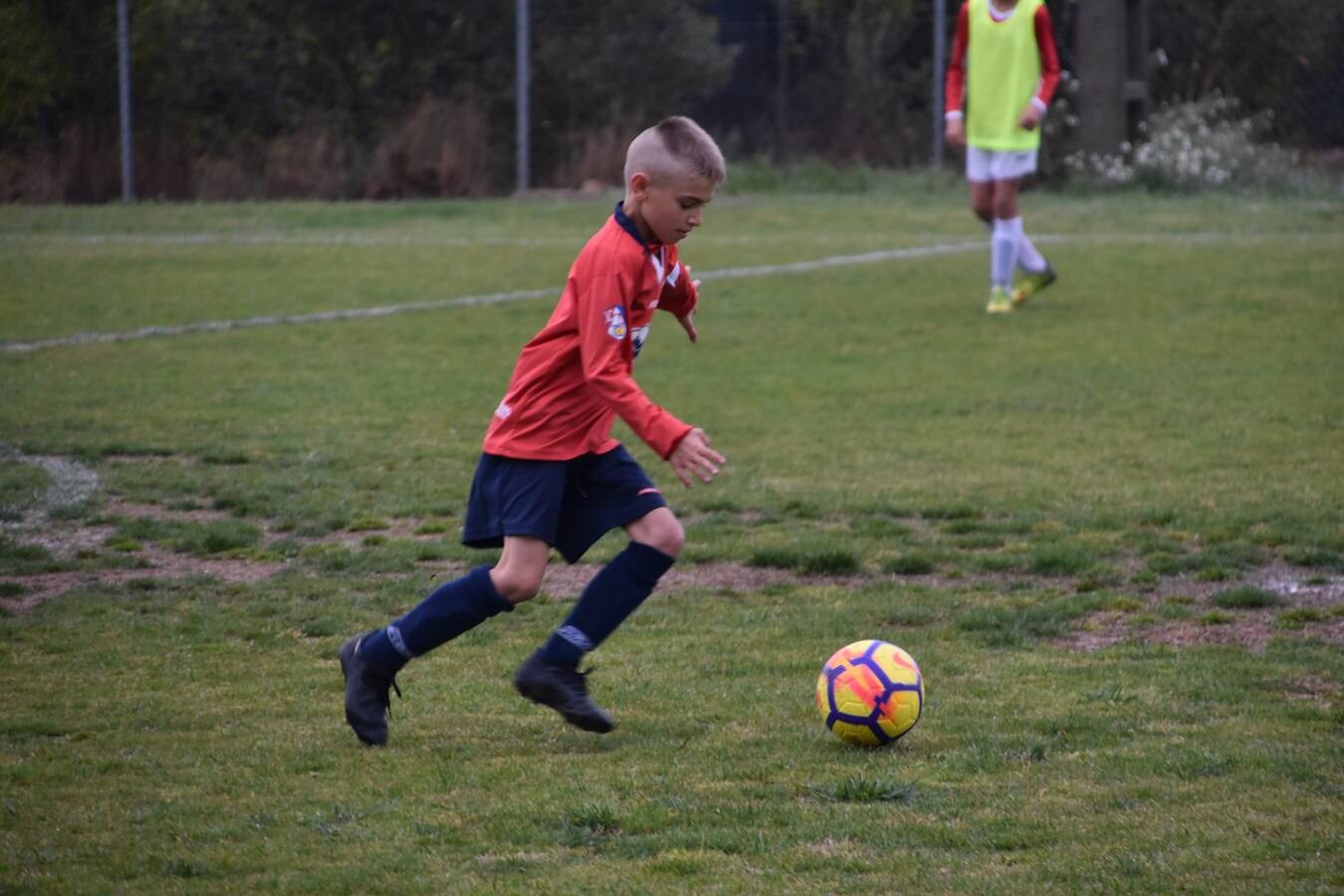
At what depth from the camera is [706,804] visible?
3.55 meters

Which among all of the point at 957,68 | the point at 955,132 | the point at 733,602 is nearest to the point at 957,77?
the point at 957,68

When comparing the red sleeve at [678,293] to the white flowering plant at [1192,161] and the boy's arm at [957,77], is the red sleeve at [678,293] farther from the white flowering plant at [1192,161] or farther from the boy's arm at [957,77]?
the white flowering plant at [1192,161]

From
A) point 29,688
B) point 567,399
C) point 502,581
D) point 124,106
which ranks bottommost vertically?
point 29,688

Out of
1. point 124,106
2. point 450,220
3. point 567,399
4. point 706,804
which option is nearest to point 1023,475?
point 567,399

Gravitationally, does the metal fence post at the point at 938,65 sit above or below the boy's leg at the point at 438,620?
above

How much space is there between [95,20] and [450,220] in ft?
16.2

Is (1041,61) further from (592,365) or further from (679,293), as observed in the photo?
(592,365)

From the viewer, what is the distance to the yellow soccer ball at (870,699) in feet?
12.9

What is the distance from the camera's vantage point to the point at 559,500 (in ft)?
13.6

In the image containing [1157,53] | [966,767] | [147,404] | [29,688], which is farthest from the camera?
[1157,53]

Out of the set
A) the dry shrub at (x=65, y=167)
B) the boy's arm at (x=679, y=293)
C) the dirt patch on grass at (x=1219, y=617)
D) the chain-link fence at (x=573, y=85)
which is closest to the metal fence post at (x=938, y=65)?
the chain-link fence at (x=573, y=85)

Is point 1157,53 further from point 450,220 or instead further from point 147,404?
point 147,404

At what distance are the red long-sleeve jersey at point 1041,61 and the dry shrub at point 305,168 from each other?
1083 cm

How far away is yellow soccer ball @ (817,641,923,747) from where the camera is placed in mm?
3941
